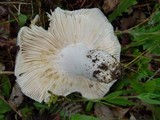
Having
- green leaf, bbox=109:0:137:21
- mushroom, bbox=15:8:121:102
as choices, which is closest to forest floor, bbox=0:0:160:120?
green leaf, bbox=109:0:137:21

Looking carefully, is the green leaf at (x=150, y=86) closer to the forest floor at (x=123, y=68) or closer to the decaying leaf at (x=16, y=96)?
the forest floor at (x=123, y=68)

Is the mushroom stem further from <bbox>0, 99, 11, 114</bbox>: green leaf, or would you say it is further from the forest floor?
<bbox>0, 99, 11, 114</bbox>: green leaf

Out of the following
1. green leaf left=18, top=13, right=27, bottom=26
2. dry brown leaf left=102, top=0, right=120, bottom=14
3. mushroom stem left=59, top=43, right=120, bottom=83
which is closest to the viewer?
mushroom stem left=59, top=43, right=120, bottom=83

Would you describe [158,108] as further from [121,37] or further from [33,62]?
[33,62]

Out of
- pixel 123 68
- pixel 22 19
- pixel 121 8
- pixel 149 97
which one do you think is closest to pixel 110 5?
pixel 121 8

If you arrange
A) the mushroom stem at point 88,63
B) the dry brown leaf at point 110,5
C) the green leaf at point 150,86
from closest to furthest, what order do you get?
1. the mushroom stem at point 88,63
2. the green leaf at point 150,86
3. the dry brown leaf at point 110,5

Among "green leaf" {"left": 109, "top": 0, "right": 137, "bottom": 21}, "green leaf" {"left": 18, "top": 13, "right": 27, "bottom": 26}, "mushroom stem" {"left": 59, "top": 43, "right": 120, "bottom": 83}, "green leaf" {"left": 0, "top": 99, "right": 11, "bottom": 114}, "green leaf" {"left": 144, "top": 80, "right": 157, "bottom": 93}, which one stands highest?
"green leaf" {"left": 109, "top": 0, "right": 137, "bottom": 21}

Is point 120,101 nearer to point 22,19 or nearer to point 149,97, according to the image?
point 149,97

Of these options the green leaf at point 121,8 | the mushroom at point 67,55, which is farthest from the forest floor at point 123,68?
the mushroom at point 67,55
